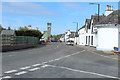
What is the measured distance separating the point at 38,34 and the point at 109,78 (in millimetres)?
66311

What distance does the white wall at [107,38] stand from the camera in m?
28.5

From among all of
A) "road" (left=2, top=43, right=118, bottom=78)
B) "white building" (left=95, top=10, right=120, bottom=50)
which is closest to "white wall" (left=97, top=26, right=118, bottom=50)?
"white building" (left=95, top=10, right=120, bottom=50)

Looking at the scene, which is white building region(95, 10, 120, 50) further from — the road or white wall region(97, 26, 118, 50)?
the road

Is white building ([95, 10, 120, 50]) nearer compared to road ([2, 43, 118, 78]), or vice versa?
road ([2, 43, 118, 78])

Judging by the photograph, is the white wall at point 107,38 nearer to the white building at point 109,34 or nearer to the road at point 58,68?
the white building at point 109,34

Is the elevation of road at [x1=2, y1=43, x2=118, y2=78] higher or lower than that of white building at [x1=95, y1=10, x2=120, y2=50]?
lower

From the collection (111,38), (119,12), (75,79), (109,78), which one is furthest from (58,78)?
(119,12)

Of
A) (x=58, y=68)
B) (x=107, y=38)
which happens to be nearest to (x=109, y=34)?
(x=107, y=38)

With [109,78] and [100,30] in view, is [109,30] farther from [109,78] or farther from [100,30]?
[109,78]

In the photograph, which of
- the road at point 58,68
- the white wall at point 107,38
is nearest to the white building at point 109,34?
the white wall at point 107,38

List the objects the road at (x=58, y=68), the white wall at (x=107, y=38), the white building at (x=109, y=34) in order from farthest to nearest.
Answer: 1. the white wall at (x=107, y=38)
2. the white building at (x=109, y=34)
3. the road at (x=58, y=68)

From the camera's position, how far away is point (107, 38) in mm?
29094

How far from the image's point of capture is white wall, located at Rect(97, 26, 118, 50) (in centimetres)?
2850

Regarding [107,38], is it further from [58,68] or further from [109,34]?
[58,68]
